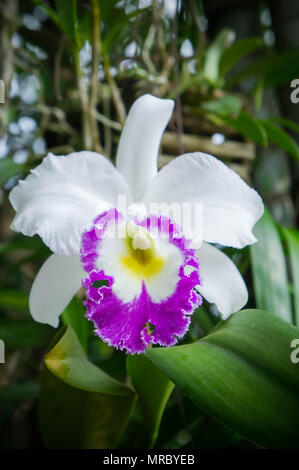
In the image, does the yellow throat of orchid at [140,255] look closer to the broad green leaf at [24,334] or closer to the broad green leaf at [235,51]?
the broad green leaf at [24,334]

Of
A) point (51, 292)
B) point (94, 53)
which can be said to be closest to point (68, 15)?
point (94, 53)

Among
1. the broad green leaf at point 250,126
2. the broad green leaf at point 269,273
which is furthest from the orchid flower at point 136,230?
Result: the broad green leaf at point 250,126

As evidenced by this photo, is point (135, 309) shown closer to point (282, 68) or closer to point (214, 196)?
point (214, 196)

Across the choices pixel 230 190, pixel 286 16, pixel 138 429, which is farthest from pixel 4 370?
pixel 286 16

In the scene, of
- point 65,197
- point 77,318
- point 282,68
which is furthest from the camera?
point 282,68

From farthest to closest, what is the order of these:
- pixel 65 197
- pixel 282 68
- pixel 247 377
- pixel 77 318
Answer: pixel 282 68
pixel 77 318
pixel 65 197
pixel 247 377

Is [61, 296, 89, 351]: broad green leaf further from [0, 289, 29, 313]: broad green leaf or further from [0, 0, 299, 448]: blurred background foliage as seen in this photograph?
[0, 289, 29, 313]: broad green leaf

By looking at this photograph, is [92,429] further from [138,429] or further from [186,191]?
[186,191]
